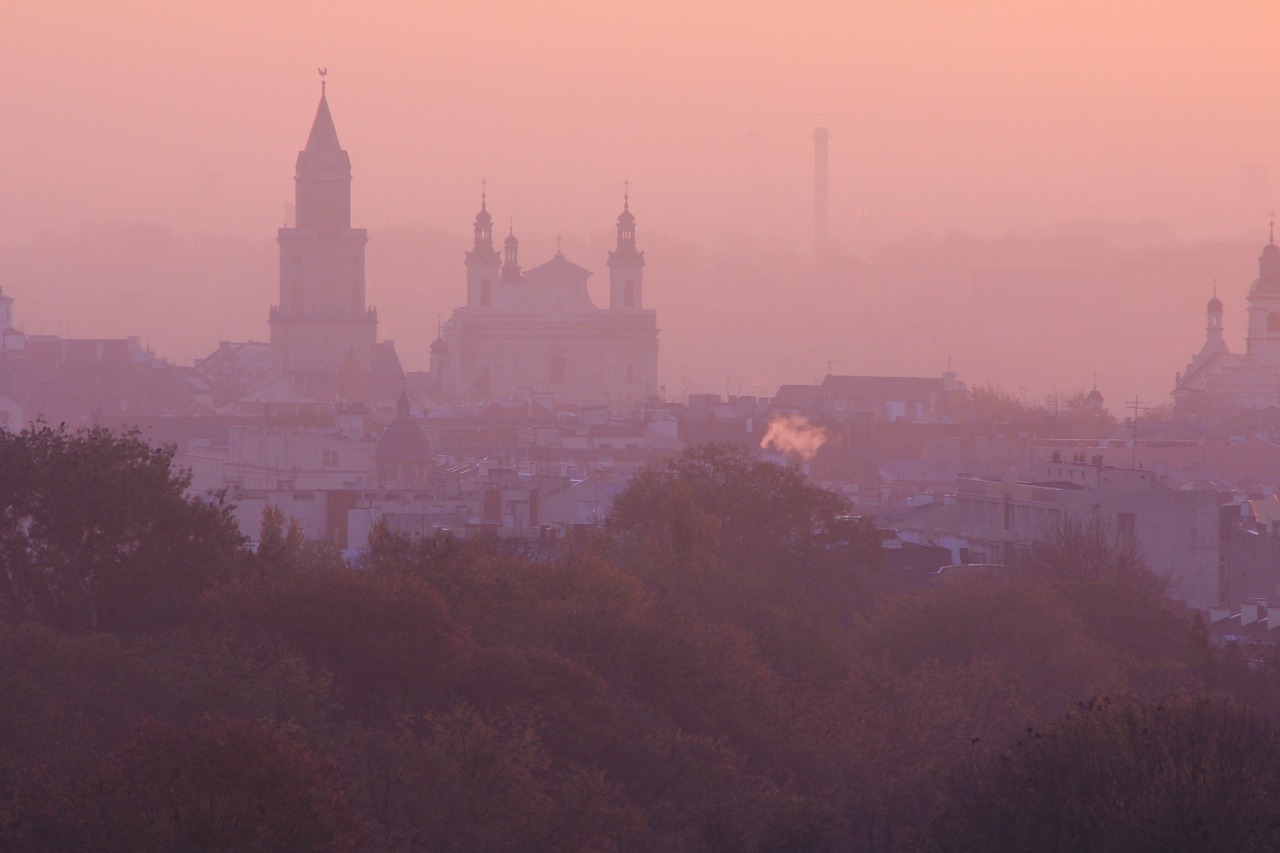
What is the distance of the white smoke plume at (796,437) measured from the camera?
9256 centimetres

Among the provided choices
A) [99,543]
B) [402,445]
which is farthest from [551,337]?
[99,543]

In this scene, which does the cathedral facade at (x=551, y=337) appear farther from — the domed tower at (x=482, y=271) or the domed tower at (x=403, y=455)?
the domed tower at (x=403, y=455)

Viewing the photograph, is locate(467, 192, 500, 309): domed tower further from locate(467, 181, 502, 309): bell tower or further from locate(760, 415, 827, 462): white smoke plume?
locate(760, 415, 827, 462): white smoke plume

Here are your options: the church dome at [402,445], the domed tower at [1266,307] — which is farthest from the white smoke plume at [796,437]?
the domed tower at [1266,307]

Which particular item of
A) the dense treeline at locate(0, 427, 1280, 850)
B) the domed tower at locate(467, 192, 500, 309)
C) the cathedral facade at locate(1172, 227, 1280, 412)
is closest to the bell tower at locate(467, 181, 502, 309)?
the domed tower at locate(467, 192, 500, 309)

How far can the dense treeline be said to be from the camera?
19.6 meters

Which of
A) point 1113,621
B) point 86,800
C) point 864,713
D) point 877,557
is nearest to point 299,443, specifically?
point 877,557

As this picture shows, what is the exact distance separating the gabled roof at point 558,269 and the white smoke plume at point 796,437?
5503cm

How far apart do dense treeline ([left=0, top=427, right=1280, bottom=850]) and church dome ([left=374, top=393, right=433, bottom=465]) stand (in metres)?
42.6

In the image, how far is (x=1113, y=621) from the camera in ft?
121

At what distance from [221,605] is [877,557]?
18068mm

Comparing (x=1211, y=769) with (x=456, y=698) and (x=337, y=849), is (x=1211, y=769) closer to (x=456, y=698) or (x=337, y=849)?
(x=337, y=849)

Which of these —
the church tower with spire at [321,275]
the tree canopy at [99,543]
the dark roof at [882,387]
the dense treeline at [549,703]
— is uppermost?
the church tower with spire at [321,275]

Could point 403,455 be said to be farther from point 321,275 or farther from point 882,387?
point 321,275
